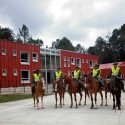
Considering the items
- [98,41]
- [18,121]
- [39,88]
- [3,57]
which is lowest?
[18,121]

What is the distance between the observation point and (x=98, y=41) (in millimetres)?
144625

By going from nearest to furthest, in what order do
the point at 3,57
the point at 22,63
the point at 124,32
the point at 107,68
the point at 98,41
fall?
the point at 3,57 < the point at 22,63 < the point at 107,68 < the point at 124,32 < the point at 98,41

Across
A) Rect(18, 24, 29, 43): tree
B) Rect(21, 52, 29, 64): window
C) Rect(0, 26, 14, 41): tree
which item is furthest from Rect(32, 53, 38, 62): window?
Rect(18, 24, 29, 43): tree

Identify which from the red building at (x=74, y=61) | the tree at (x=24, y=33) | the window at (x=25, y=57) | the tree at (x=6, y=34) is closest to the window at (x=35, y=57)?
the window at (x=25, y=57)

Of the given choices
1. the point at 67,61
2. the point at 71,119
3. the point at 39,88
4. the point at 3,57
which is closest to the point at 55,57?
the point at 67,61

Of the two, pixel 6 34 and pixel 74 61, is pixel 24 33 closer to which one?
pixel 6 34

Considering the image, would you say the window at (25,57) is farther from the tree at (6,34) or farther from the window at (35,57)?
the tree at (6,34)

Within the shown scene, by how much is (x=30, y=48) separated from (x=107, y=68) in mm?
35808

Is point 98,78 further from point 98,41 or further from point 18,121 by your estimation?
point 98,41

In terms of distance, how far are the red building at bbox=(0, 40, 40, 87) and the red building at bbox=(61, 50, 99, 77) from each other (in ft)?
32.9

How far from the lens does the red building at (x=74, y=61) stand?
70.9m

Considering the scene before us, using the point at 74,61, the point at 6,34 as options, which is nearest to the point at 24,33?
the point at 6,34

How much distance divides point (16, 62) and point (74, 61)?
827 inches

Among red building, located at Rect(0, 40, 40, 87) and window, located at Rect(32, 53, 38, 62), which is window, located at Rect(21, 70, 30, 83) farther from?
window, located at Rect(32, 53, 38, 62)
